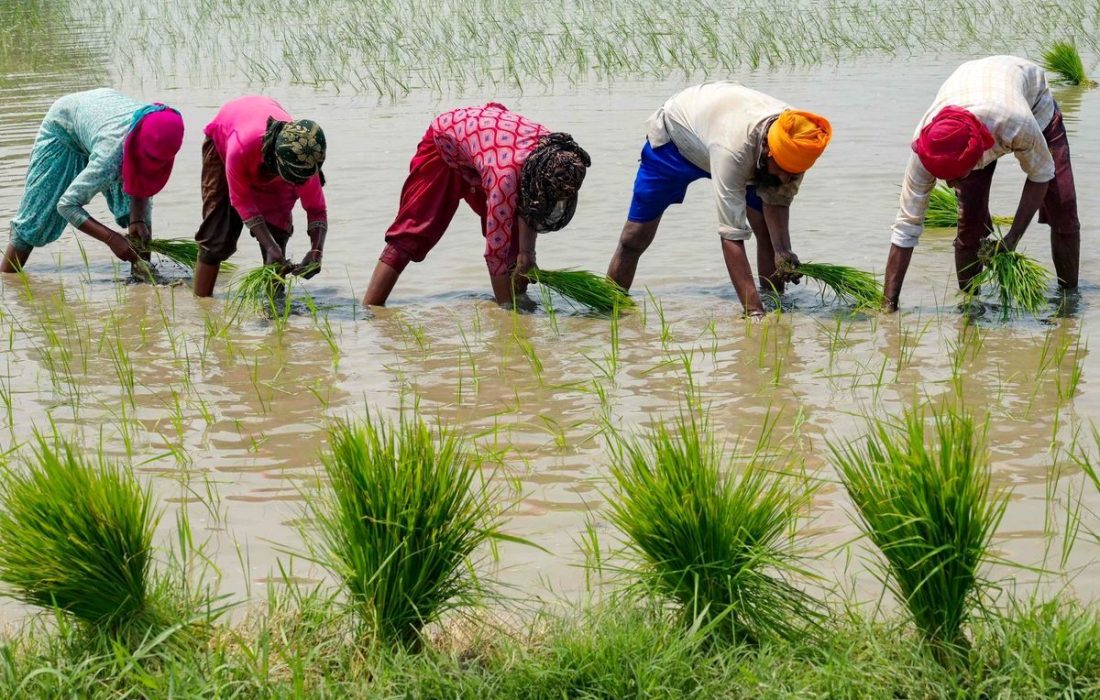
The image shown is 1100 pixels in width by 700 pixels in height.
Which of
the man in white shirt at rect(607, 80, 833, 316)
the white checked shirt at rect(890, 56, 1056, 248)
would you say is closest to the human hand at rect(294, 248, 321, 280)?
the man in white shirt at rect(607, 80, 833, 316)

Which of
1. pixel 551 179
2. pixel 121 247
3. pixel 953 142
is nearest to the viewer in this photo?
pixel 953 142

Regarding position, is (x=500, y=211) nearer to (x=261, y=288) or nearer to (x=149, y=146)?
(x=261, y=288)

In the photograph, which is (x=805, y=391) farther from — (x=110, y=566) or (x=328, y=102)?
(x=328, y=102)

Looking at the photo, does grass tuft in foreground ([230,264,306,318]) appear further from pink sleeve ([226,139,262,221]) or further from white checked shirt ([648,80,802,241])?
white checked shirt ([648,80,802,241])

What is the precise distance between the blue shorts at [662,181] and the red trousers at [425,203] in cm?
68

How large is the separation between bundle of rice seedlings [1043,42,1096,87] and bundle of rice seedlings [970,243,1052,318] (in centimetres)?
574

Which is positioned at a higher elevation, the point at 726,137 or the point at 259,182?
the point at 726,137

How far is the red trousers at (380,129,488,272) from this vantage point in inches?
209

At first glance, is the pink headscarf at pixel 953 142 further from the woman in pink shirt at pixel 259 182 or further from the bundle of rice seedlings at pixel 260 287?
the bundle of rice seedlings at pixel 260 287

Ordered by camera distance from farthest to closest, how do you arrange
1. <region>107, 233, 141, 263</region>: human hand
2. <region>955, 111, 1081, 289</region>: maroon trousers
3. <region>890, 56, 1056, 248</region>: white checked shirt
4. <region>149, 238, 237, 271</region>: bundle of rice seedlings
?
<region>149, 238, 237, 271</region>: bundle of rice seedlings < <region>107, 233, 141, 263</region>: human hand < <region>955, 111, 1081, 289</region>: maroon trousers < <region>890, 56, 1056, 248</region>: white checked shirt

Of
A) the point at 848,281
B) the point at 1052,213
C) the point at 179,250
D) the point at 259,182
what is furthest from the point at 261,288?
the point at 1052,213

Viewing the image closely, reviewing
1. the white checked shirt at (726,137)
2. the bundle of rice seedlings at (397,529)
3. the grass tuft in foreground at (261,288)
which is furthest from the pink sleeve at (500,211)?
the bundle of rice seedlings at (397,529)

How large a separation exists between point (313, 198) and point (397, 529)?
2963mm

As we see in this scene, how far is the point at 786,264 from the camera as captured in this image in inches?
207
